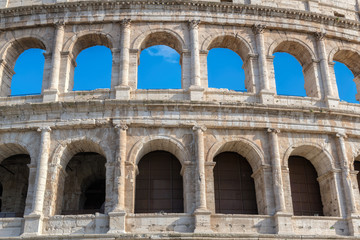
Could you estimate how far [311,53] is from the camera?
60.3ft

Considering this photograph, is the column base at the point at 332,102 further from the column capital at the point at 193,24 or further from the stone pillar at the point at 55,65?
the stone pillar at the point at 55,65

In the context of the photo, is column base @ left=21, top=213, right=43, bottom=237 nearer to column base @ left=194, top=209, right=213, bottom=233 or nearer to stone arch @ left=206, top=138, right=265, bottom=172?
column base @ left=194, top=209, right=213, bottom=233

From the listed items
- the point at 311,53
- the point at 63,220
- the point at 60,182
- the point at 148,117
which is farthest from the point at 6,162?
the point at 311,53

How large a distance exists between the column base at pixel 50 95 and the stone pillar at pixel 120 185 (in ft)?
9.02

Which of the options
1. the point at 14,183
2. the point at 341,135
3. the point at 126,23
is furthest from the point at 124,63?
the point at 341,135

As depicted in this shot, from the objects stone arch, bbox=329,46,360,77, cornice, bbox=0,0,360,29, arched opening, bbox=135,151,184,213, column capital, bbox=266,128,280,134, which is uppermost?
cornice, bbox=0,0,360,29

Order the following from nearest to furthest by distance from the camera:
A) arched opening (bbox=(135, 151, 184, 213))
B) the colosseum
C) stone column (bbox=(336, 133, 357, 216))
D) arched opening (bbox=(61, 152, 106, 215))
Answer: the colosseum < stone column (bbox=(336, 133, 357, 216)) < arched opening (bbox=(135, 151, 184, 213)) < arched opening (bbox=(61, 152, 106, 215))

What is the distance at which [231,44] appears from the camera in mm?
18500

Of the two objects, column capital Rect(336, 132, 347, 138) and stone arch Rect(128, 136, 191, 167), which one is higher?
column capital Rect(336, 132, 347, 138)

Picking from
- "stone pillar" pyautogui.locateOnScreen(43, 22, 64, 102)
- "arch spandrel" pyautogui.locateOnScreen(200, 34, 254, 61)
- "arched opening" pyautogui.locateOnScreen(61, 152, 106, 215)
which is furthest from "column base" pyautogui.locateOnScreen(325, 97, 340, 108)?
"stone pillar" pyautogui.locateOnScreen(43, 22, 64, 102)

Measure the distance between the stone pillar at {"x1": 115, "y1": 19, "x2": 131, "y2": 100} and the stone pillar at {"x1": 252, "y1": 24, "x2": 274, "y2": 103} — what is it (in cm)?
503

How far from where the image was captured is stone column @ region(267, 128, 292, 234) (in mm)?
14586

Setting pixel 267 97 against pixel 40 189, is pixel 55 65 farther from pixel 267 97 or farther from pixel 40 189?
pixel 267 97

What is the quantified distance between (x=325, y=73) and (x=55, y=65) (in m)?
10.5
